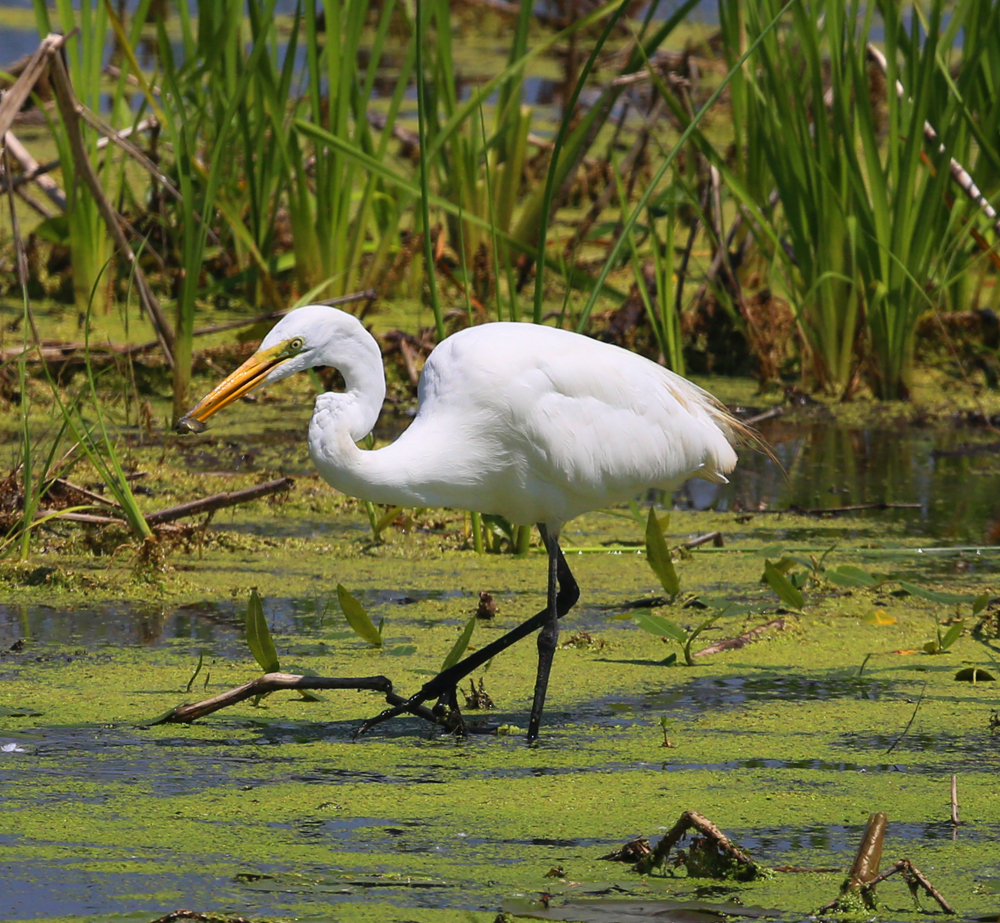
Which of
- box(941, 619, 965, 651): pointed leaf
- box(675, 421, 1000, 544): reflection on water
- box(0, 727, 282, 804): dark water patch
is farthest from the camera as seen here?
box(675, 421, 1000, 544): reflection on water

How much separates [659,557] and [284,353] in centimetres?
130

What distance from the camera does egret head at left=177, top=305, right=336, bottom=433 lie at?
11.5 feet

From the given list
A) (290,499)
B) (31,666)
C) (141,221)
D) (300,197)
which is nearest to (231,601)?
(31,666)

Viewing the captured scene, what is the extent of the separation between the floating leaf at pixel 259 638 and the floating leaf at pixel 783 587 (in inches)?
55.4

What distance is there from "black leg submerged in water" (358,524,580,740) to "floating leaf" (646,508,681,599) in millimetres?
257

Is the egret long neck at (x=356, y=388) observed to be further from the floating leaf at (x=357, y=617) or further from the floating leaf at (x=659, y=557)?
the floating leaf at (x=659, y=557)

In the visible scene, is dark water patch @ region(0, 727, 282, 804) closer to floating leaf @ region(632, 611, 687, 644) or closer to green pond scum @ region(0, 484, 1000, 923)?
green pond scum @ region(0, 484, 1000, 923)

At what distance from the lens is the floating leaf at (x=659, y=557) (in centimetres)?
425

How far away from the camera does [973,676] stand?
3938 millimetres

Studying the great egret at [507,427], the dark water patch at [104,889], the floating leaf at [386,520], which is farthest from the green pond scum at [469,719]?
the great egret at [507,427]

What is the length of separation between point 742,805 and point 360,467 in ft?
3.67

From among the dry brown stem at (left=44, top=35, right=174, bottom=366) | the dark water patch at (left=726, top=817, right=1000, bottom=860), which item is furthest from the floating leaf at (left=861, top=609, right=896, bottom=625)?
the dry brown stem at (left=44, top=35, right=174, bottom=366)

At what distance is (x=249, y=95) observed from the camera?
752 centimetres

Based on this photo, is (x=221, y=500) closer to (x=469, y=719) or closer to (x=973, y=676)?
(x=469, y=719)
